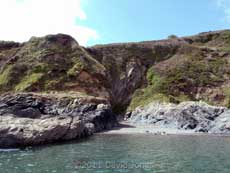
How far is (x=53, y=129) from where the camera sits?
169 ft

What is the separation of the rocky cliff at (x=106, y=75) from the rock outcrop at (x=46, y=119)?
0.95 feet

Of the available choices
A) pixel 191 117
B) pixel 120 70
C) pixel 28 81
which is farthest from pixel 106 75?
pixel 191 117

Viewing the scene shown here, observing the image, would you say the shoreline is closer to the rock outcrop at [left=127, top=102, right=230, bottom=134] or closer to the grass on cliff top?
the rock outcrop at [left=127, top=102, right=230, bottom=134]

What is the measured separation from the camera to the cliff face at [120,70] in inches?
3809

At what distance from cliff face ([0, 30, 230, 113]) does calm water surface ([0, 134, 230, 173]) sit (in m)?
43.4

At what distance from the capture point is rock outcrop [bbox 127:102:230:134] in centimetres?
6981

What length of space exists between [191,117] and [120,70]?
47.4 metres

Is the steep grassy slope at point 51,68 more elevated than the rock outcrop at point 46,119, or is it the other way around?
the steep grassy slope at point 51,68

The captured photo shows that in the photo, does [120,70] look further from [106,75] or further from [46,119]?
[46,119]

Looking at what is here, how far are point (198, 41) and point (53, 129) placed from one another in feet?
352

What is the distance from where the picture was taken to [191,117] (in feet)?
242

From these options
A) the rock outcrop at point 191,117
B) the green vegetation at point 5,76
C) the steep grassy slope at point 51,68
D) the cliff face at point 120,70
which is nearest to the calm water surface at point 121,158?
the rock outcrop at point 191,117

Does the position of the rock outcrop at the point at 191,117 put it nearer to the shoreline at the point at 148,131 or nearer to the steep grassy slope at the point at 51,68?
the shoreline at the point at 148,131

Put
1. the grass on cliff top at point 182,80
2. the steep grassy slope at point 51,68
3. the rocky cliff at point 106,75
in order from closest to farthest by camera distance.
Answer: the rocky cliff at point 106,75
the steep grassy slope at point 51,68
the grass on cliff top at point 182,80
